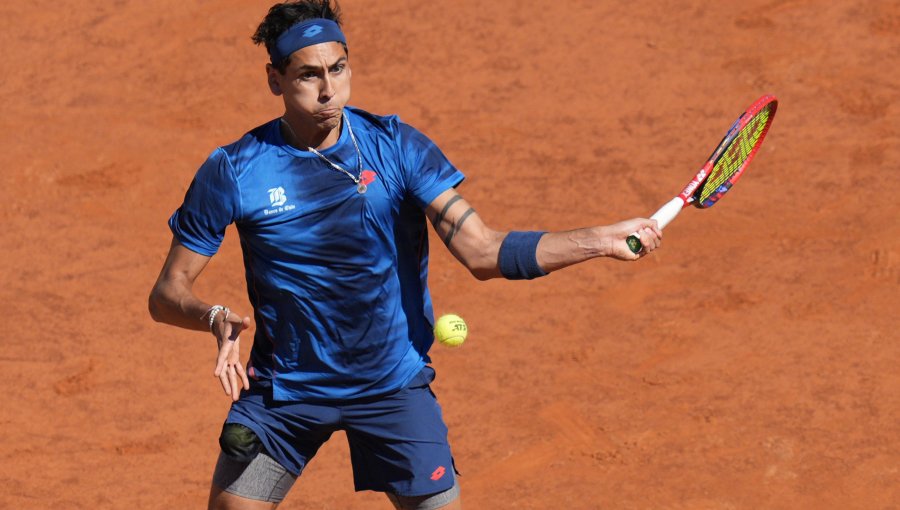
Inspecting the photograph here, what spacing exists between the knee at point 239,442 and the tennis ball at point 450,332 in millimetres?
1052

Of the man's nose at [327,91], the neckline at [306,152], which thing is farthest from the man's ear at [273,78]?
the man's nose at [327,91]

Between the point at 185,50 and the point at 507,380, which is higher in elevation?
the point at 185,50

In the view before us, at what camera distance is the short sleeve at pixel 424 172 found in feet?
16.6

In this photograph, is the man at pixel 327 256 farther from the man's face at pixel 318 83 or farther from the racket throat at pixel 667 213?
the racket throat at pixel 667 213

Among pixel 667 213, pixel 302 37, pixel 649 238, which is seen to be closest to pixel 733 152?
pixel 667 213

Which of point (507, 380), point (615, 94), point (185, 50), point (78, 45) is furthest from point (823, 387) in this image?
point (78, 45)

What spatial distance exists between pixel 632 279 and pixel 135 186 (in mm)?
3427

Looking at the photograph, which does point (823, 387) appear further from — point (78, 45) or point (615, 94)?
point (78, 45)

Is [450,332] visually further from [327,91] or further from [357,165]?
[327,91]

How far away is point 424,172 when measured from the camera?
5.05m

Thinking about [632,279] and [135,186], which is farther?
[135,186]

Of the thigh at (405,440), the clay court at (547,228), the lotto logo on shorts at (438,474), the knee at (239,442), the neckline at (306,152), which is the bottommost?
the clay court at (547,228)

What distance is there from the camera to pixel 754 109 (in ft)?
19.0

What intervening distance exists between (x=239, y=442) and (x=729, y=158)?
2393mm
